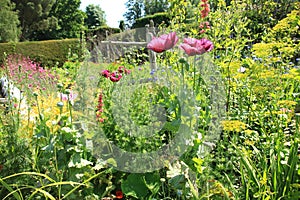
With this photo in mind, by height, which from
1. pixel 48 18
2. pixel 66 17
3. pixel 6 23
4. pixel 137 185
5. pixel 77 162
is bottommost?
pixel 137 185

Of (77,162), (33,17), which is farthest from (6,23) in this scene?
(77,162)

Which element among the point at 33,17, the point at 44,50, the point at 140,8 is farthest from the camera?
the point at 140,8

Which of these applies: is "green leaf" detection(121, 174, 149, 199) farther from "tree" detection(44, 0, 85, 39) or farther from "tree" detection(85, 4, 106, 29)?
"tree" detection(85, 4, 106, 29)

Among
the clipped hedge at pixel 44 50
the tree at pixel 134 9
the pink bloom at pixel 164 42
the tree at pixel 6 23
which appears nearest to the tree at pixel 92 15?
the tree at pixel 134 9

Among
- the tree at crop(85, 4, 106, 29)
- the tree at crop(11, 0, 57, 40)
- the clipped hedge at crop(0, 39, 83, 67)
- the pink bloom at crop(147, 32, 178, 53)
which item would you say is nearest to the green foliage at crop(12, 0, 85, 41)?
the tree at crop(11, 0, 57, 40)

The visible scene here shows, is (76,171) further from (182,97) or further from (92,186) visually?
(182,97)

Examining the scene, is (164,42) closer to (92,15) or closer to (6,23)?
(6,23)

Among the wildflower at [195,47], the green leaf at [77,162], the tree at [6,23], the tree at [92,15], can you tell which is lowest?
the green leaf at [77,162]

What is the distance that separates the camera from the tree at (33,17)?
24.5 metres

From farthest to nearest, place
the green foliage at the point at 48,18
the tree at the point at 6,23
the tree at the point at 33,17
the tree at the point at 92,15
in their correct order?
1. the tree at the point at 92,15
2. the green foliage at the point at 48,18
3. the tree at the point at 33,17
4. the tree at the point at 6,23

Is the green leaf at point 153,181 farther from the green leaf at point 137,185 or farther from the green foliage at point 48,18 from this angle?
the green foliage at point 48,18

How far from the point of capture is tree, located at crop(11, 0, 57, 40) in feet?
80.2

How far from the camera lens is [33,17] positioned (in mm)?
25125

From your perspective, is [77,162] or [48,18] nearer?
[77,162]
